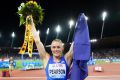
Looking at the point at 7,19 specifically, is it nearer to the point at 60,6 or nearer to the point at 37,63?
the point at 60,6

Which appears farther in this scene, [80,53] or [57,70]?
[57,70]

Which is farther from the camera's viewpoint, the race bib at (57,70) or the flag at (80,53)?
the race bib at (57,70)

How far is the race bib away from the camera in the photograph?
14.9 ft

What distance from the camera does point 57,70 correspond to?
4555 mm

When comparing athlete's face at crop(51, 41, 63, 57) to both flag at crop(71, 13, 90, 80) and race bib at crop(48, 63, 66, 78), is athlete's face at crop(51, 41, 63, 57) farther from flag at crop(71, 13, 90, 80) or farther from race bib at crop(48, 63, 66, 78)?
flag at crop(71, 13, 90, 80)

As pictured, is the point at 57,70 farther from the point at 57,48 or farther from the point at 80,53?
the point at 80,53

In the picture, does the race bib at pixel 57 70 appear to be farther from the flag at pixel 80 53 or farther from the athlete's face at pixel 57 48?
the flag at pixel 80 53

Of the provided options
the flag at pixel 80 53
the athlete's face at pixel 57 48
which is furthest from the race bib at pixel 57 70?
the flag at pixel 80 53

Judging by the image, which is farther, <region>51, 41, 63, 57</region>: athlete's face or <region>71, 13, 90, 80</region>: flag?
<region>51, 41, 63, 57</region>: athlete's face

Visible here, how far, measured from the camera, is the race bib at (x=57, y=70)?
4543mm

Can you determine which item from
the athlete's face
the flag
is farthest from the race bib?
the flag

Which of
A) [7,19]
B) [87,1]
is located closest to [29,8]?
[87,1]

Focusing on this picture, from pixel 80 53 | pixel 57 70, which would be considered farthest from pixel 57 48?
pixel 80 53

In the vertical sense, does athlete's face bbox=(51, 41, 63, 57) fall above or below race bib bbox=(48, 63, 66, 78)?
above
